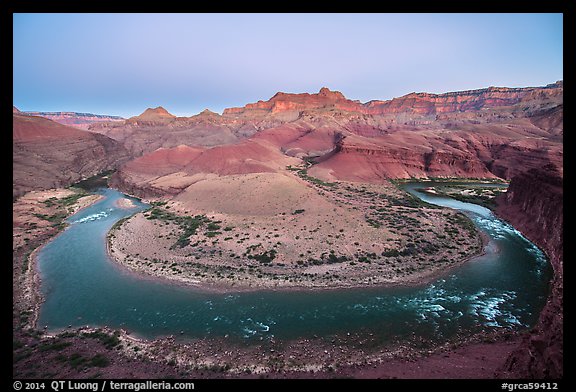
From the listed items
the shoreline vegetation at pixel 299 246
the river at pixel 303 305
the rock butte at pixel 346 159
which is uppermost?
the rock butte at pixel 346 159

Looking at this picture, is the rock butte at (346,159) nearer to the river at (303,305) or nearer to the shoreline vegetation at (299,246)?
the river at (303,305)

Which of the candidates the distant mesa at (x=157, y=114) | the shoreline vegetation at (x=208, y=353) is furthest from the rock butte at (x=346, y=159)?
the distant mesa at (x=157, y=114)

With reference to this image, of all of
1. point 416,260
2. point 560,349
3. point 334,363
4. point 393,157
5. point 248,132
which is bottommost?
point 334,363

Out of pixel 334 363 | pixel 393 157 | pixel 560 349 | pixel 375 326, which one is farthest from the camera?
pixel 393 157

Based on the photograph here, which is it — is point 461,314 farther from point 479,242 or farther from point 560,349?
point 479,242

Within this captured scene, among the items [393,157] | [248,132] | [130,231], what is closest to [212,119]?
[248,132]

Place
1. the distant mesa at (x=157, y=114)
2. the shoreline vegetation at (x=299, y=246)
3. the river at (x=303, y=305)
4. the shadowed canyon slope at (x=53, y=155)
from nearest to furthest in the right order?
the river at (x=303, y=305) < the shoreline vegetation at (x=299, y=246) < the shadowed canyon slope at (x=53, y=155) < the distant mesa at (x=157, y=114)

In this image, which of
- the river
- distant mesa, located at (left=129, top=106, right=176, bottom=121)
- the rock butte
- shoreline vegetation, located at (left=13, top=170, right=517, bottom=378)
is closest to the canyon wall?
the rock butte
